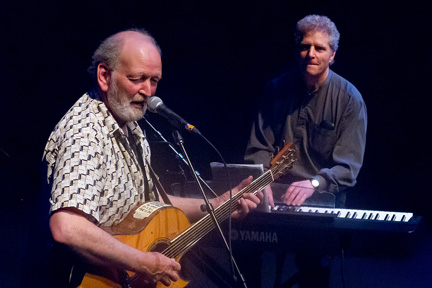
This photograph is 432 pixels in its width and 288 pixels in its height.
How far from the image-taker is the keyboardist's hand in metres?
3.41

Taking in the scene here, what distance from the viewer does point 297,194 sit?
3426 mm

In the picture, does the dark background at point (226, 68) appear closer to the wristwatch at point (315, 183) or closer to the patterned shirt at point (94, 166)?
the wristwatch at point (315, 183)

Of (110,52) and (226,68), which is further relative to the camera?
(226,68)

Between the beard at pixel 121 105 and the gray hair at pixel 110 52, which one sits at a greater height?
the gray hair at pixel 110 52

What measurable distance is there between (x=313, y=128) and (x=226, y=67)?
1.39 m

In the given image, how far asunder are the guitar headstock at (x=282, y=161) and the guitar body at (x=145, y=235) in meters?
0.81

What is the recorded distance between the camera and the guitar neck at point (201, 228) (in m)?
2.71

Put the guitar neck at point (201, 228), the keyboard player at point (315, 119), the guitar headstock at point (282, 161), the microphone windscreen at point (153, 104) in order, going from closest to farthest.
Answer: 1. the microphone windscreen at point (153, 104)
2. the guitar neck at point (201, 228)
3. the guitar headstock at point (282, 161)
4. the keyboard player at point (315, 119)

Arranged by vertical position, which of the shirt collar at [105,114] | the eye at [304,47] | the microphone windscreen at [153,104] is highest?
the eye at [304,47]

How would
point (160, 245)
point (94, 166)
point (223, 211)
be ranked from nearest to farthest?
point (94, 166) < point (160, 245) < point (223, 211)

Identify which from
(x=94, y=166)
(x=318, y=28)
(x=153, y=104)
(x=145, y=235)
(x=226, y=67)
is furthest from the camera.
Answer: (x=226, y=67)

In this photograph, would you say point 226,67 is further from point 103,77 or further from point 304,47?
point 103,77

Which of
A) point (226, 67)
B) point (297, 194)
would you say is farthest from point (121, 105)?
point (226, 67)

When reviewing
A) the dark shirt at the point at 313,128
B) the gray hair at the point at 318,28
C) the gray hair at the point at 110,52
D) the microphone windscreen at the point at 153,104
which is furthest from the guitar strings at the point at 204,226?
the gray hair at the point at 318,28
